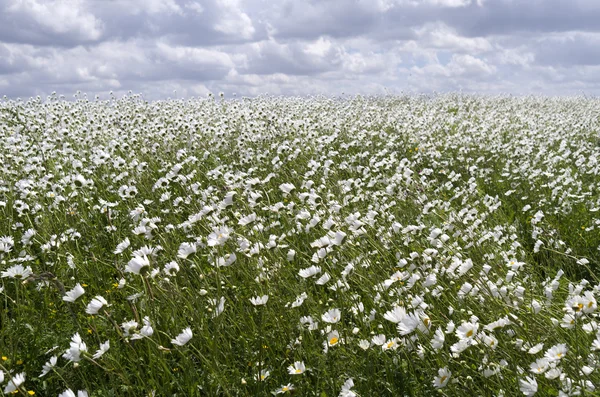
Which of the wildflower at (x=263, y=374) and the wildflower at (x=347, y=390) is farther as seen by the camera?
the wildflower at (x=263, y=374)

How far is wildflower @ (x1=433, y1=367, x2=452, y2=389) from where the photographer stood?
241cm

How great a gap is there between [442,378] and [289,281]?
161 cm

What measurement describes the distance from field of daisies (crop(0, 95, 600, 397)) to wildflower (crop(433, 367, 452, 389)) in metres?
0.01

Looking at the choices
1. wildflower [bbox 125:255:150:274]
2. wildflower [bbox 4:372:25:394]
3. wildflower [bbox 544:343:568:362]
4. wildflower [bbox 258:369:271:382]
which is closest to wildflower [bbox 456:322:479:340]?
wildflower [bbox 544:343:568:362]

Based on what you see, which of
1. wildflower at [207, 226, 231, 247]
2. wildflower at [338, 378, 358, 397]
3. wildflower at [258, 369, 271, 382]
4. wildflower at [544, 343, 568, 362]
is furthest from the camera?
wildflower at [207, 226, 231, 247]

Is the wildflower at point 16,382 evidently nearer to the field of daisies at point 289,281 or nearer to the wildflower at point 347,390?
the field of daisies at point 289,281

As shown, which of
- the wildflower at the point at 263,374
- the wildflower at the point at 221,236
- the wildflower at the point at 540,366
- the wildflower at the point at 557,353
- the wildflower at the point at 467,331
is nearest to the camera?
the wildflower at the point at 557,353

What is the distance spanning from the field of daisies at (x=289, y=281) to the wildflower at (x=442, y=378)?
1 cm

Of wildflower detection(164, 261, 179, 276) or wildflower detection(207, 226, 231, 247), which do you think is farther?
wildflower detection(207, 226, 231, 247)

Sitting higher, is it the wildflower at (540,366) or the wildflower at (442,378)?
the wildflower at (540,366)

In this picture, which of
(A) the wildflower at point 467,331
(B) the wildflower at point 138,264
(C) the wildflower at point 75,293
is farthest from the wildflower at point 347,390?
(C) the wildflower at point 75,293

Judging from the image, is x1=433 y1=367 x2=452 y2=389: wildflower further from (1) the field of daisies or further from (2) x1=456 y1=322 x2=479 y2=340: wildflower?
(2) x1=456 y1=322 x2=479 y2=340: wildflower

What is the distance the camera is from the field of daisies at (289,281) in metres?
2.66

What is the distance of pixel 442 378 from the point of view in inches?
97.0
